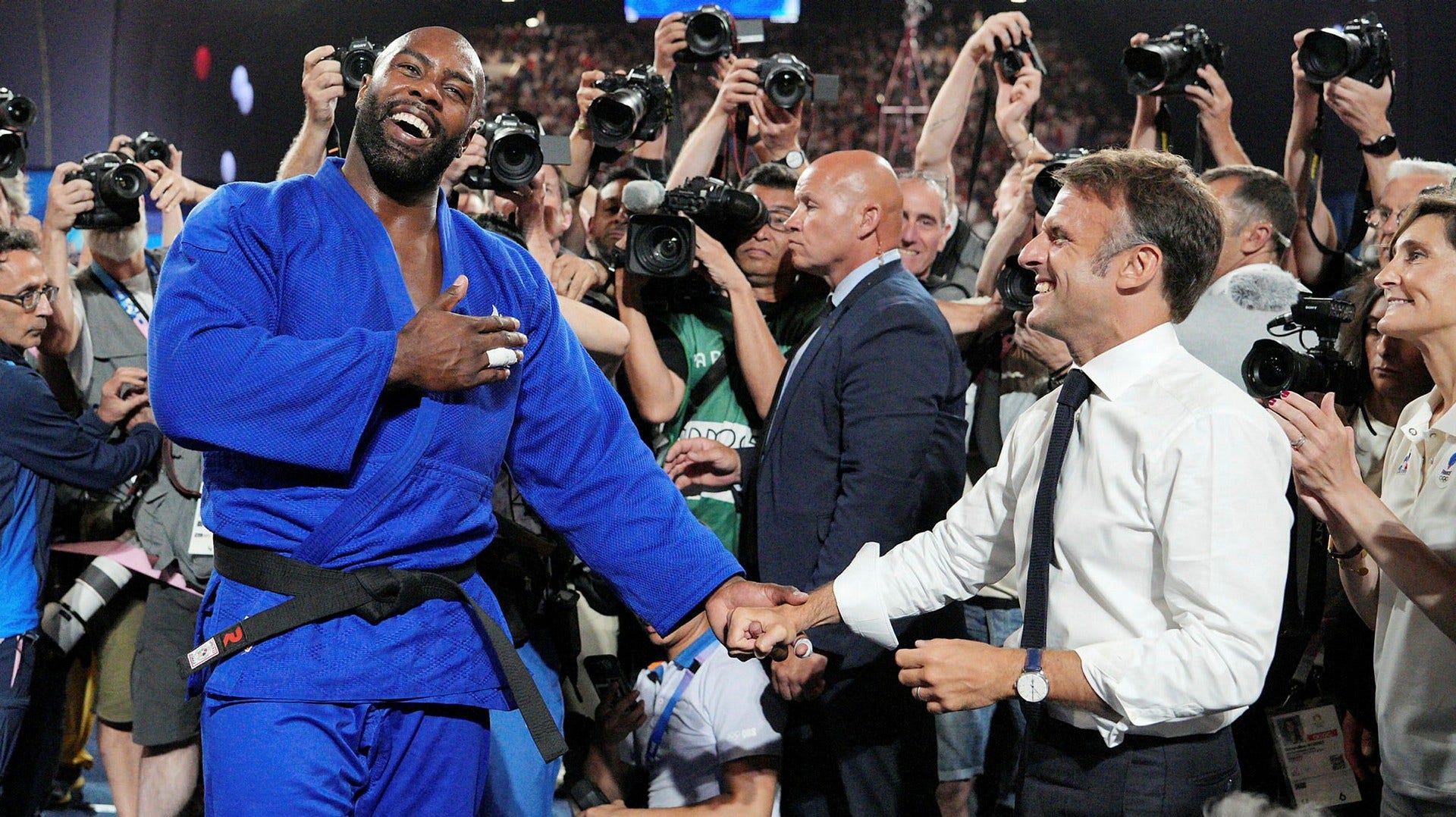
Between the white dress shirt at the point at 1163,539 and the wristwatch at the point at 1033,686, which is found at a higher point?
the white dress shirt at the point at 1163,539

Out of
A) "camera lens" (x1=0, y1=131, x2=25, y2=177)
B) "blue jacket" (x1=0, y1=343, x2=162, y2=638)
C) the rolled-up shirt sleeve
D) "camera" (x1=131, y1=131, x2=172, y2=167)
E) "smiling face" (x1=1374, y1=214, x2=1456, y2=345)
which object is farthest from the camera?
"camera" (x1=131, y1=131, x2=172, y2=167)

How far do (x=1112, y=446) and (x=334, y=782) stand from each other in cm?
127

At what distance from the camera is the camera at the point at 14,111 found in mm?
4184

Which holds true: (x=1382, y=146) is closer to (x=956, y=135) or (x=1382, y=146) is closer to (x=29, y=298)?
(x=956, y=135)

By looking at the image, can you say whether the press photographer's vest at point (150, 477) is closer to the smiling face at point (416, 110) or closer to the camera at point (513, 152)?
the camera at point (513, 152)

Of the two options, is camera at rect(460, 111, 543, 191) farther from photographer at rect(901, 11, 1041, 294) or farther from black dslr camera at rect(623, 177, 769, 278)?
photographer at rect(901, 11, 1041, 294)

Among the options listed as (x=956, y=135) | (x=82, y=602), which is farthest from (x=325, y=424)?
(x=956, y=135)

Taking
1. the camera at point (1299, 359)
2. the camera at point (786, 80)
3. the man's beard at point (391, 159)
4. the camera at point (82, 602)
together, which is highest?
the camera at point (786, 80)

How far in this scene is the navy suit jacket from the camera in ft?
9.52

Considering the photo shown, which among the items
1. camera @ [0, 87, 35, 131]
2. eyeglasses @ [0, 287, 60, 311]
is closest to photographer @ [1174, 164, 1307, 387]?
eyeglasses @ [0, 287, 60, 311]

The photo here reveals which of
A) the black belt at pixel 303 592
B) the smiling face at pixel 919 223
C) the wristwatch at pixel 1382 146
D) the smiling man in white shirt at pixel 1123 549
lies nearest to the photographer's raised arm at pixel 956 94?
the smiling face at pixel 919 223

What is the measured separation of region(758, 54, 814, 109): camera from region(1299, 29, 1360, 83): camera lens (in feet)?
4.56

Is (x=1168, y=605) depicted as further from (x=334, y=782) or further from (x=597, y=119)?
(x=597, y=119)

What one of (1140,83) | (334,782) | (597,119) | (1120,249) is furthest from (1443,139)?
(334,782)
